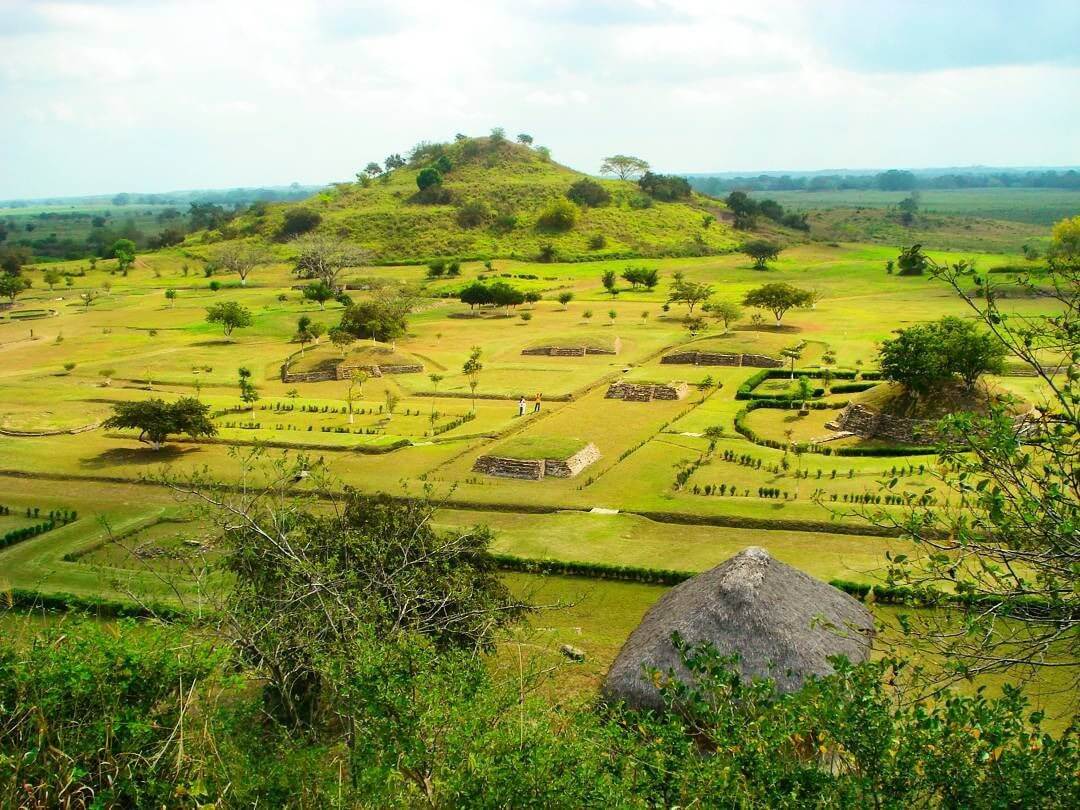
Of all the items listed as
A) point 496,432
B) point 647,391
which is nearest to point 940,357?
point 647,391

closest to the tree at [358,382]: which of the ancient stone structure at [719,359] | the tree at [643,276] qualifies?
the ancient stone structure at [719,359]

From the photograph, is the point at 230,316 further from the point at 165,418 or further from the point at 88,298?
the point at 165,418

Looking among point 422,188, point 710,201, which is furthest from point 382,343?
point 710,201

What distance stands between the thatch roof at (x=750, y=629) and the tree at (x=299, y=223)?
106873mm

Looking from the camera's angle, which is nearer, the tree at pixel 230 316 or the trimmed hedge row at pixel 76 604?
the trimmed hedge row at pixel 76 604

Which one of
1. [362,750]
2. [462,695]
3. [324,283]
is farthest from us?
[324,283]

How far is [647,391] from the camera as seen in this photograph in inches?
1727

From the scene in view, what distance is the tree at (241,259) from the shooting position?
3895 inches

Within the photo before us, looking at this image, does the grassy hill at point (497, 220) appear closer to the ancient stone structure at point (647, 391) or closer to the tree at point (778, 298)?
the tree at point (778, 298)

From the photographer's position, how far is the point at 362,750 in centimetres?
1096

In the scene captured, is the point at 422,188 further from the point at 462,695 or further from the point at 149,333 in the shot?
the point at 462,695

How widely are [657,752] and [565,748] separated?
1087mm

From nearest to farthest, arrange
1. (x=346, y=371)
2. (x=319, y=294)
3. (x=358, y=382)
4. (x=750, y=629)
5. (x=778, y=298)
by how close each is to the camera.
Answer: (x=750, y=629) < (x=358, y=382) < (x=346, y=371) < (x=778, y=298) < (x=319, y=294)

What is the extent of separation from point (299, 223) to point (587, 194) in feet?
126
